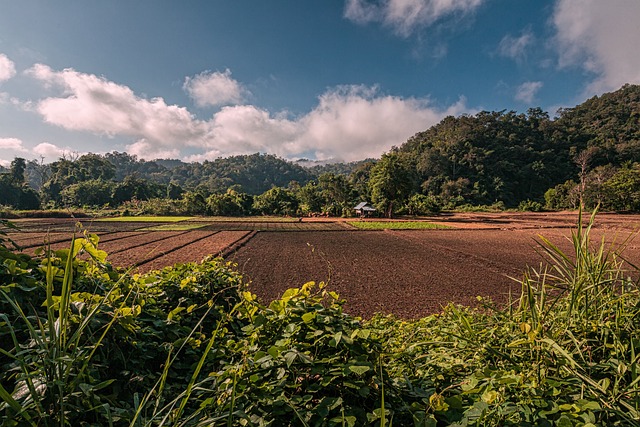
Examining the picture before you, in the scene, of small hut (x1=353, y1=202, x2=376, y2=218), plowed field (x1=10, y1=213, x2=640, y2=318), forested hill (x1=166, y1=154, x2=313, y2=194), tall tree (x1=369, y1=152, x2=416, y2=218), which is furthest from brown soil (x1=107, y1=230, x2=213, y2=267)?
forested hill (x1=166, y1=154, x2=313, y2=194)

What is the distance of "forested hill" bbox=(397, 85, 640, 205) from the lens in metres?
65.7

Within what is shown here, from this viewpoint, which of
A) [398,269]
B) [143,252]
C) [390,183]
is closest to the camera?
[398,269]

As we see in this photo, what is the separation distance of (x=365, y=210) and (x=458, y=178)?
39.8m

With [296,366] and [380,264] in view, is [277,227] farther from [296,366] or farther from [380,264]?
[296,366]

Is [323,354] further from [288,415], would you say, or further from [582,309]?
[582,309]

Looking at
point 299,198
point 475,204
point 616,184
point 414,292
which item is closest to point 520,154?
point 475,204

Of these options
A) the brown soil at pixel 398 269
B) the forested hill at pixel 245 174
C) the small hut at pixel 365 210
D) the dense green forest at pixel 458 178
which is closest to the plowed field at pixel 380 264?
the brown soil at pixel 398 269

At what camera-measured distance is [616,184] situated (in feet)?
147

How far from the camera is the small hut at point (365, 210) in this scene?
1803 inches

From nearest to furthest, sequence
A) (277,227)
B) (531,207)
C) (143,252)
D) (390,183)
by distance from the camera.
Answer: (143,252)
(277,227)
(390,183)
(531,207)

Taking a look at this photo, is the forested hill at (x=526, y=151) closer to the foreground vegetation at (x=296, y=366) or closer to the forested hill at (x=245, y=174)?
the forested hill at (x=245, y=174)

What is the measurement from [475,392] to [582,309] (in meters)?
0.97

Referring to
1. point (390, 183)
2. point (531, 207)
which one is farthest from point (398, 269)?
point (531, 207)

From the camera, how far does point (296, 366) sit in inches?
52.1
